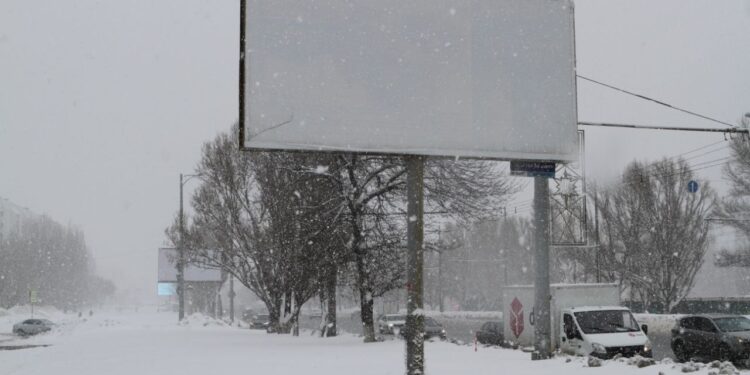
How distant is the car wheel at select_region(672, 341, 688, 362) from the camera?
21.2m

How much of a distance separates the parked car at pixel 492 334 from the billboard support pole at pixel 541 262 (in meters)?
8.84

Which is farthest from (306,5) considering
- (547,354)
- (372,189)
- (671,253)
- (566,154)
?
(671,253)

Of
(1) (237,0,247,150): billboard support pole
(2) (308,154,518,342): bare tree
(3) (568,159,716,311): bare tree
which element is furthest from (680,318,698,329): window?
(3) (568,159,716,311): bare tree

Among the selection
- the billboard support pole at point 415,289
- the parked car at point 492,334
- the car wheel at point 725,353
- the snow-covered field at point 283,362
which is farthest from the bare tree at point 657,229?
the billboard support pole at point 415,289

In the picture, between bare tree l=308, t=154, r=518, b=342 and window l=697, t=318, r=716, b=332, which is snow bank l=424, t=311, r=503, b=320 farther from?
window l=697, t=318, r=716, b=332

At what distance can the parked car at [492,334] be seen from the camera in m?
27.6

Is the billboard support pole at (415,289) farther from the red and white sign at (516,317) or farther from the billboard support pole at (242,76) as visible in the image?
the red and white sign at (516,317)

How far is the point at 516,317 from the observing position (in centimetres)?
2358

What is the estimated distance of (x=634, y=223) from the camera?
46.2m

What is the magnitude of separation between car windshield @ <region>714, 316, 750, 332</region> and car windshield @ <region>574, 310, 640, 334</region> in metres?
2.83

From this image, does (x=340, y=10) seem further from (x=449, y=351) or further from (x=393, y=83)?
(x=449, y=351)

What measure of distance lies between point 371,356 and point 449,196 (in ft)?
26.8

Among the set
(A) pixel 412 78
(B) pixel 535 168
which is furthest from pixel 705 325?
(A) pixel 412 78

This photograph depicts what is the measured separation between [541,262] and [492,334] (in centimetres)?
986
